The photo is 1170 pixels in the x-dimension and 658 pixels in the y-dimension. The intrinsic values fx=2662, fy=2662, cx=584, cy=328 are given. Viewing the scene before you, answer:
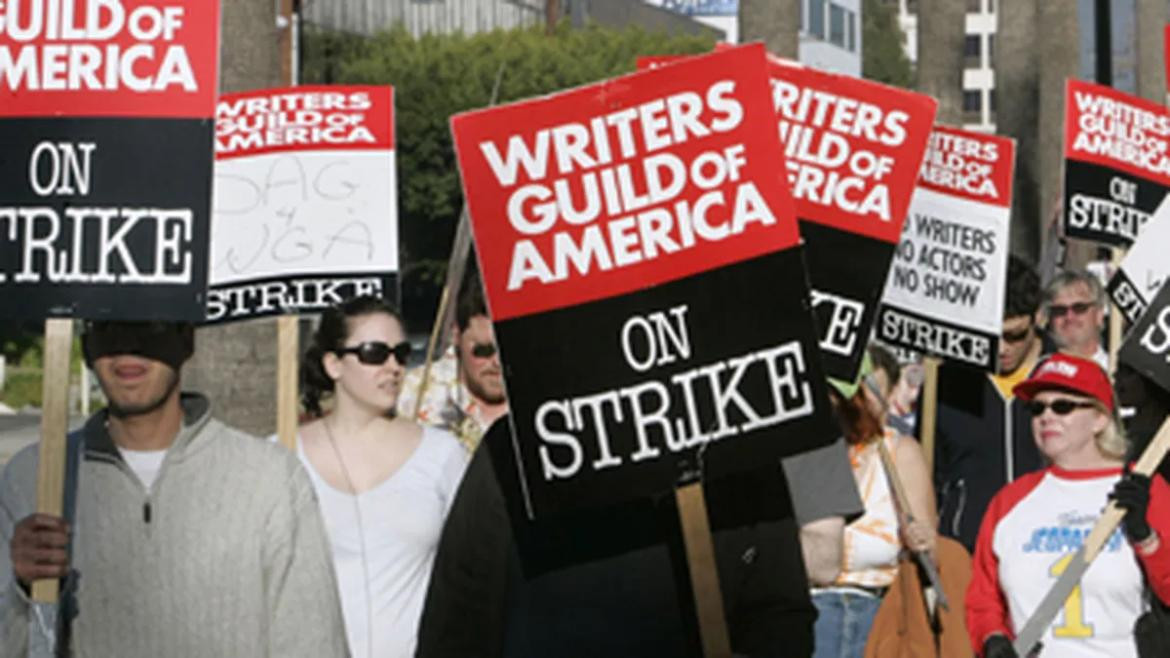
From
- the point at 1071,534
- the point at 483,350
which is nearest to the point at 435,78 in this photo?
the point at 483,350

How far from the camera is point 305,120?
968 centimetres

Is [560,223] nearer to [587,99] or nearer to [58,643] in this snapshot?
[587,99]

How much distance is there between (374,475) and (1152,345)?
2036 millimetres

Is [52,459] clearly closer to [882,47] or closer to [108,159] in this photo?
[108,159]

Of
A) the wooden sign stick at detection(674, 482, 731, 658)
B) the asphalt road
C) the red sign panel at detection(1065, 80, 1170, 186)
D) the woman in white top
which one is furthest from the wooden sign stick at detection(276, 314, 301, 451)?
the asphalt road

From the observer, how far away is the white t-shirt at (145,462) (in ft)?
17.4

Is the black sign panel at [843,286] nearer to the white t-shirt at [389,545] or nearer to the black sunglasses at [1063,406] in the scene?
the black sunglasses at [1063,406]

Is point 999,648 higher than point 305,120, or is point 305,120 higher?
point 305,120

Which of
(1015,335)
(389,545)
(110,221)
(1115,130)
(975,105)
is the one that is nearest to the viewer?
(110,221)

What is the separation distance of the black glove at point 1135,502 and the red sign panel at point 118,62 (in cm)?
235

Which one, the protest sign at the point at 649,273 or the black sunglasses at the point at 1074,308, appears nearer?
the protest sign at the point at 649,273

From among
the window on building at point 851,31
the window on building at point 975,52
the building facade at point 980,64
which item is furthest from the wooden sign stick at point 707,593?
the window on building at point 975,52

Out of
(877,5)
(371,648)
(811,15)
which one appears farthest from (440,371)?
(877,5)

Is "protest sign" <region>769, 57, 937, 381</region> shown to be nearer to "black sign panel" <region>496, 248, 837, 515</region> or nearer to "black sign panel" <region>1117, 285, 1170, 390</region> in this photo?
"black sign panel" <region>1117, 285, 1170, 390</region>
